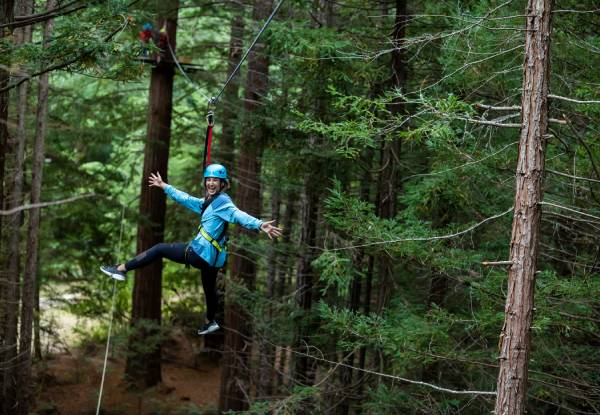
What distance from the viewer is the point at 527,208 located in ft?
19.6

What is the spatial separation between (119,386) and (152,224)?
4.03 metres

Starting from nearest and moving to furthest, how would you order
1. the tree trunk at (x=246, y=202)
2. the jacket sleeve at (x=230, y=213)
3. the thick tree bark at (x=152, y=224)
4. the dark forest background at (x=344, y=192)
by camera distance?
the jacket sleeve at (x=230, y=213), the dark forest background at (x=344, y=192), the tree trunk at (x=246, y=202), the thick tree bark at (x=152, y=224)

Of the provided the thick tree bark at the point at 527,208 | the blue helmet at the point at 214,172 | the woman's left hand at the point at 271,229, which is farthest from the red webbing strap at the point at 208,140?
the thick tree bark at the point at 527,208

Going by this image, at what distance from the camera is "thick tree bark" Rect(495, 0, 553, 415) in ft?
19.7

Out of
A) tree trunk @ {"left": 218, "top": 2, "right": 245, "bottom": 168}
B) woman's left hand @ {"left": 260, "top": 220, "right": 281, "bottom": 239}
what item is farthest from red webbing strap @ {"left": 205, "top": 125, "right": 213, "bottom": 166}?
tree trunk @ {"left": 218, "top": 2, "right": 245, "bottom": 168}

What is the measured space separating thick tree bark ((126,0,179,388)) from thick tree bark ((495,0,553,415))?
10.1m

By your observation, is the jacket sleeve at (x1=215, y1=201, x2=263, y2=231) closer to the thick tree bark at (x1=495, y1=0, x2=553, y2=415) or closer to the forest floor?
the thick tree bark at (x1=495, y1=0, x2=553, y2=415)

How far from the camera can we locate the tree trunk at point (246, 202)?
1188 cm

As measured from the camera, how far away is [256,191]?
13562mm

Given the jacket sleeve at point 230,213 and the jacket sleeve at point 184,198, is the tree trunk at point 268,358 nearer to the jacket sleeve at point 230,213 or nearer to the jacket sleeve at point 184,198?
the jacket sleeve at point 184,198

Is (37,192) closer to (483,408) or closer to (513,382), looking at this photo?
(483,408)

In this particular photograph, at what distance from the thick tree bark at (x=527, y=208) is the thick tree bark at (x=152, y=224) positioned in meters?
10.1

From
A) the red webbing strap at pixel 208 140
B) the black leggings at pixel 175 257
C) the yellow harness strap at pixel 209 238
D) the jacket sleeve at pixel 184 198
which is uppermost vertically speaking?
the red webbing strap at pixel 208 140

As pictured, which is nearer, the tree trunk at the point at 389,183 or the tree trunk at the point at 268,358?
the tree trunk at the point at 389,183
